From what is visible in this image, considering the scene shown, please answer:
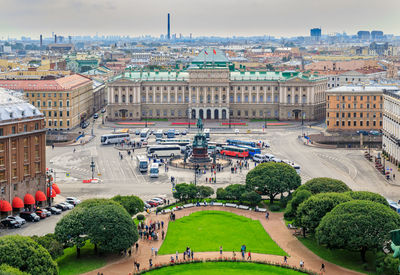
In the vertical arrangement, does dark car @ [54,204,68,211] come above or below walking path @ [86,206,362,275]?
above

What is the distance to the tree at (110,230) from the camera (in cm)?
6788

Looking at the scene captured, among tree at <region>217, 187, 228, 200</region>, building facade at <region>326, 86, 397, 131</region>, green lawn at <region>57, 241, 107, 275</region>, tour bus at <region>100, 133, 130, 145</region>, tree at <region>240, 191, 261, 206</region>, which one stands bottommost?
green lawn at <region>57, 241, 107, 275</region>

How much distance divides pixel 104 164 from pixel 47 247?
5641 cm

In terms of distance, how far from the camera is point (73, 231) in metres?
68.2

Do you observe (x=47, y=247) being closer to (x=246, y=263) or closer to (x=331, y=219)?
(x=246, y=263)

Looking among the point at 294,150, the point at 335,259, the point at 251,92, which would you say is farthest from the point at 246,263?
the point at 251,92

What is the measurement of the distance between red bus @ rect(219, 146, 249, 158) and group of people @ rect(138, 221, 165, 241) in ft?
158

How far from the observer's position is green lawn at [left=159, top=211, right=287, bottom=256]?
7231cm

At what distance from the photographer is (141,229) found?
3098 inches

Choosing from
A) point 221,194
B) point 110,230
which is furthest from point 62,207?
point 110,230

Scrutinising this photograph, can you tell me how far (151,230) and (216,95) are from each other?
109 m

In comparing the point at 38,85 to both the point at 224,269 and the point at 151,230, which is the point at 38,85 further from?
the point at 224,269

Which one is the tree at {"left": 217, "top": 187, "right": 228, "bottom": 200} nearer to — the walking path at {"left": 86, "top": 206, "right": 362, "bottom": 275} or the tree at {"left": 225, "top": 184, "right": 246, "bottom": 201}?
the tree at {"left": 225, "top": 184, "right": 246, "bottom": 201}

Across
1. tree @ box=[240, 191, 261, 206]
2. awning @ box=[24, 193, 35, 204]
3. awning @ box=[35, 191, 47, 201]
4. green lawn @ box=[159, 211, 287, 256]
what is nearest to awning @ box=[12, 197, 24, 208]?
awning @ box=[24, 193, 35, 204]
